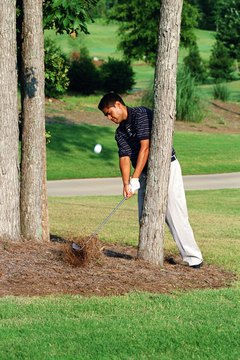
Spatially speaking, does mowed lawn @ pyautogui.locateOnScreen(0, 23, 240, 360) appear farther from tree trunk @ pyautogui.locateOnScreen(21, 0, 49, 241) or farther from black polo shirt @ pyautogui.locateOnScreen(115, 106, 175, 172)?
tree trunk @ pyautogui.locateOnScreen(21, 0, 49, 241)

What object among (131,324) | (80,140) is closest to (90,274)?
(131,324)

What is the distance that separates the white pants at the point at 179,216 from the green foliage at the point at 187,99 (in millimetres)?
23372

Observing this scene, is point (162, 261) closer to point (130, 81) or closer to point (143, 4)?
point (130, 81)

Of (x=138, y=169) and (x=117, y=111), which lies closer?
(x=138, y=169)

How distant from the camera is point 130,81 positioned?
43.8 metres

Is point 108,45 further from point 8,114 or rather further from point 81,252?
point 81,252

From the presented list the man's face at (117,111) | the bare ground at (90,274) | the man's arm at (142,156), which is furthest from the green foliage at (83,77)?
the man's arm at (142,156)

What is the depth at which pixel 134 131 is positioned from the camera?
30.3 ft

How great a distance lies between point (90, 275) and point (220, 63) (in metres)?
58.0

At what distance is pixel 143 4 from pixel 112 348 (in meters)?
47.8

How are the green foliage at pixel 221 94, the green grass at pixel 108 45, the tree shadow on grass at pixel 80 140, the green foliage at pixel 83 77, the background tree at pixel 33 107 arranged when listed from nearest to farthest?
the background tree at pixel 33 107 < the tree shadow on grass at pixel 80 140 < the green foliage at pixel 83 77 < the green foliage at pixel 221 94 < the green grass at pixel 108 45

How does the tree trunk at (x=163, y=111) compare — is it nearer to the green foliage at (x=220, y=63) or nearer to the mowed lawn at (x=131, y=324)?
the mowed lawn at (x=131, y=324)

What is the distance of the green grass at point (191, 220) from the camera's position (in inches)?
434

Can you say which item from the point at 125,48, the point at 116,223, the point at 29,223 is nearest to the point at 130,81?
the point at 125,48
